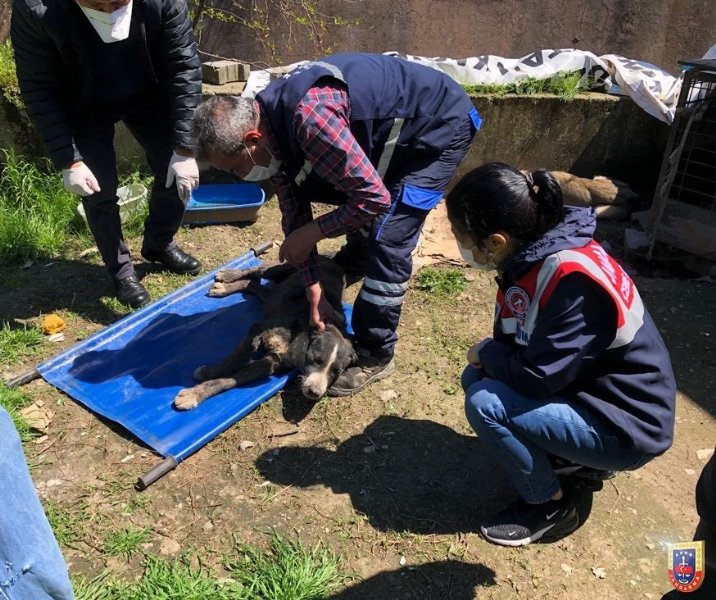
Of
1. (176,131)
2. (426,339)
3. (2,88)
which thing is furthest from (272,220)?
(2,88)

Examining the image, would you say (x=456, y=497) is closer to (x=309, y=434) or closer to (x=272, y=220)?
(x=309, y=434)

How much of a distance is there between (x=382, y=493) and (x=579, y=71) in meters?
4.90

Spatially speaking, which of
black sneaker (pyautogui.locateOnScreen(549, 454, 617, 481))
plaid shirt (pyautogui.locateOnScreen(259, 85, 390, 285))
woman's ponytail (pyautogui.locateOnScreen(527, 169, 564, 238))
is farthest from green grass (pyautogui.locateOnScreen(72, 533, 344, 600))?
woman's ponytail (pyautogui.locateOnScreen(527, 169, 564, 238))

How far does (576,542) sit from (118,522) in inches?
85.6

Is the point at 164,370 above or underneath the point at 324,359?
underneath

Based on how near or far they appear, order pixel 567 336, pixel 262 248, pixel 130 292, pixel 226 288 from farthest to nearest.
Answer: pixel 262 248 < pixel 226 288 < pixel 130 292 < pixel 567 336

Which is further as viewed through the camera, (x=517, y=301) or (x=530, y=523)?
(x=530, y=523)

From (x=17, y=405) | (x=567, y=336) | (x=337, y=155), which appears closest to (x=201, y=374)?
(x=17, y=405)

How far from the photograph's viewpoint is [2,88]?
5.14 meters

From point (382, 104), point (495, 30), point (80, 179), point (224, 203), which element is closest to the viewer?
point (382, 104)

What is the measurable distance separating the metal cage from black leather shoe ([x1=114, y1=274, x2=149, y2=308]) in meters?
4.12

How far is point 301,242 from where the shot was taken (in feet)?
10.8

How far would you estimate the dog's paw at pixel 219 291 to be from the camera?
14.7 feet

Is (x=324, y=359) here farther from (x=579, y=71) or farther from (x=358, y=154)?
(x=579, y=71)
